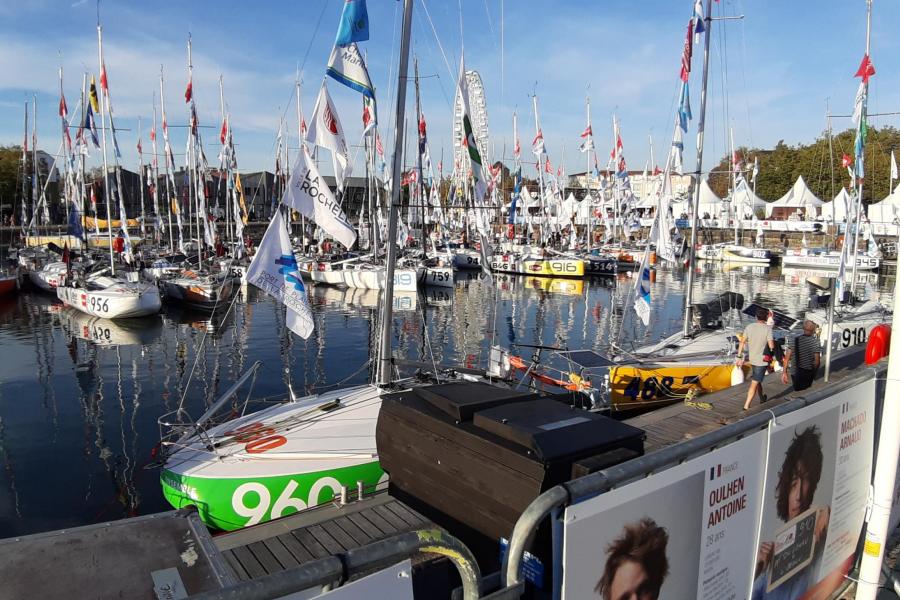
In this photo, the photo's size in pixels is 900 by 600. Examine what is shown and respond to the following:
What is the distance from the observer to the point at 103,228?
76.6 m

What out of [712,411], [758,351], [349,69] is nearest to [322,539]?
[712,411]

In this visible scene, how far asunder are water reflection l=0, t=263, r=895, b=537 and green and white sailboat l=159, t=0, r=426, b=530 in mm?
3438

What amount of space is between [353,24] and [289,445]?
695 centimetres

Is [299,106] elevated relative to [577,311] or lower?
elevated

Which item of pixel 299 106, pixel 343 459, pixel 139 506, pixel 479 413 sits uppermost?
pixel 299 106

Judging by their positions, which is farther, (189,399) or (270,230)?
(189,399)

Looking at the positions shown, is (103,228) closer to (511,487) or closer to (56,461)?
(56,461)

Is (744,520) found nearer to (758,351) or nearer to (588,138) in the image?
(758,351)

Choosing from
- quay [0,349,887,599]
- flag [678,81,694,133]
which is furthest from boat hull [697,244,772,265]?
quay [0,349,887,599]

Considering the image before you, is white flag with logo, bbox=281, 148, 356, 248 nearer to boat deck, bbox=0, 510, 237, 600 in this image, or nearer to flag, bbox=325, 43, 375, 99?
flag, bbox=325, 43, 375, 99

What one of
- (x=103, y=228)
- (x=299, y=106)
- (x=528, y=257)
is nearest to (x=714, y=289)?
(x=528, y=257)

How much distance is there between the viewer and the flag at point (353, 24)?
9875 mm

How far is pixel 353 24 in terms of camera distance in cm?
996

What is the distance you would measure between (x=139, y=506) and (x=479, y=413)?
10083mm
